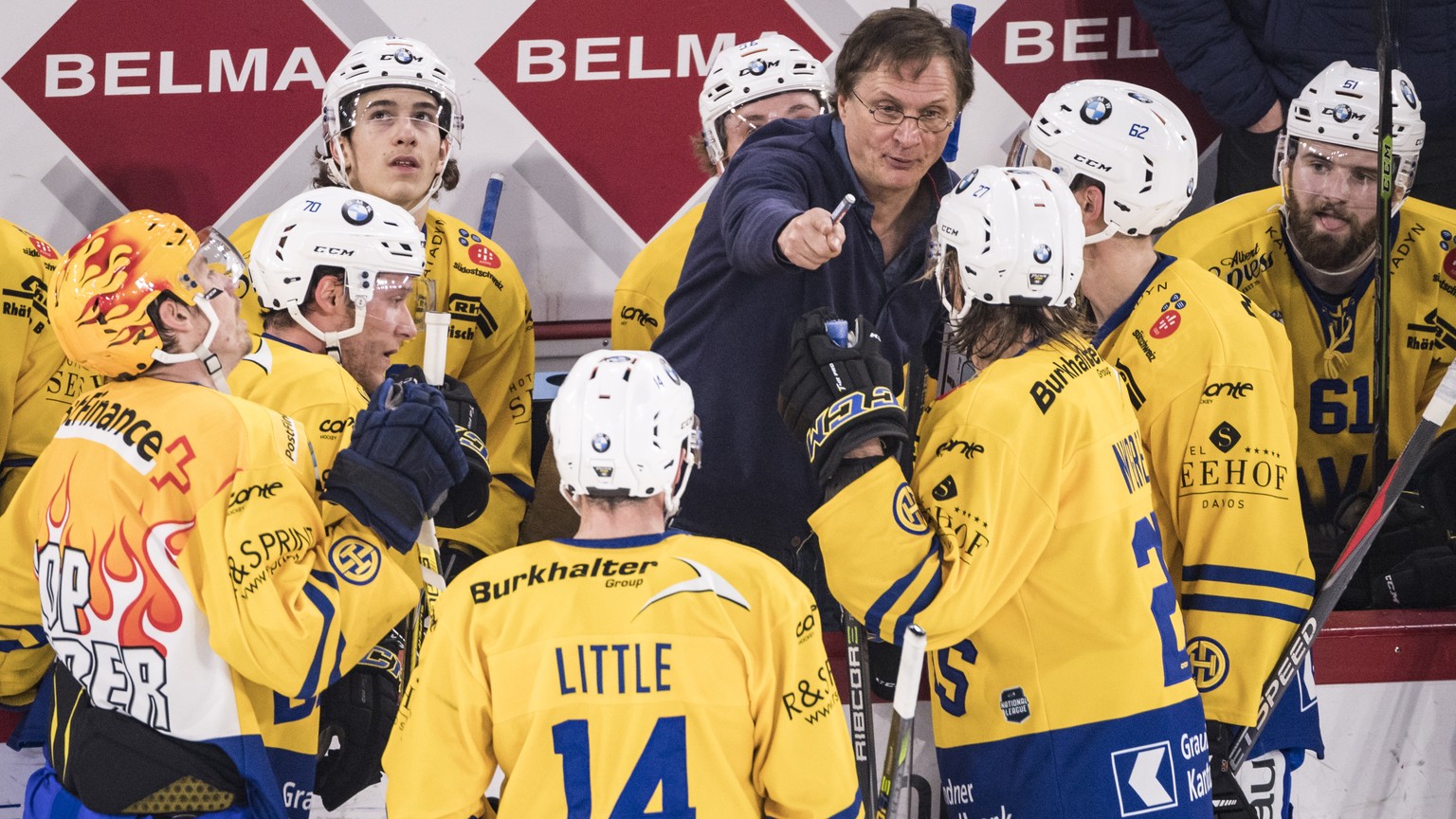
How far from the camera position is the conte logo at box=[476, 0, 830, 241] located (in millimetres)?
Answer: 5723

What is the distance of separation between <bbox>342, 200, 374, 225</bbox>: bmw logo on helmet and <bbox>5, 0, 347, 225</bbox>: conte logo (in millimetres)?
2152

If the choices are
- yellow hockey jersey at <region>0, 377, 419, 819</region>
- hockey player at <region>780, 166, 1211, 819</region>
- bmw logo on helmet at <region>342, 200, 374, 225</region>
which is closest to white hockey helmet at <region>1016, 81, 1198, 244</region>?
hockey player at <region>780, 166, 1211, 819</region>

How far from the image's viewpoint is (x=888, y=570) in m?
3.00

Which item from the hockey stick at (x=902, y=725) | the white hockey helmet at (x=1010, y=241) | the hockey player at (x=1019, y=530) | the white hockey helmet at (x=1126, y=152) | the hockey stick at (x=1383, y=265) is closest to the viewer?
the hockey stick at (x=902, y=725)

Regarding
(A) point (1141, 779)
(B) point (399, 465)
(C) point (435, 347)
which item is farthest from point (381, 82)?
(A) point (1141, 779)

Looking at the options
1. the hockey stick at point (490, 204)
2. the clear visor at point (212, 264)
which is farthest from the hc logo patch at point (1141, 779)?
the hockey stick at point (490, 204)

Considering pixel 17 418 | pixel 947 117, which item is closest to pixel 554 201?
pixel 17 418

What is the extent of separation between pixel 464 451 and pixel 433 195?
1.53 metres

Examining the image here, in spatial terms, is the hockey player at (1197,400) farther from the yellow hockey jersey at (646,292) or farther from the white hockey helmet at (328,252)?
the white hockey helmet at (328,252)

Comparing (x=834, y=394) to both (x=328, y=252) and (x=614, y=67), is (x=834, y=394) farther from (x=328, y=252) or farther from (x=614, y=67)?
(x=614, y=67)

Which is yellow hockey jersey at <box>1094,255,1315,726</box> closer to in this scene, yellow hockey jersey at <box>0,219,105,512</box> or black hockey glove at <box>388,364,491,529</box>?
black hockey glove at <box>388,364,491,529</box>

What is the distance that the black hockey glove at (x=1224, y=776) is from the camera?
11.7ft

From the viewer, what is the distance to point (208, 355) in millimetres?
3195

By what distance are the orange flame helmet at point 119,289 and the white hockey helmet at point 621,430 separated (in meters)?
0.88
